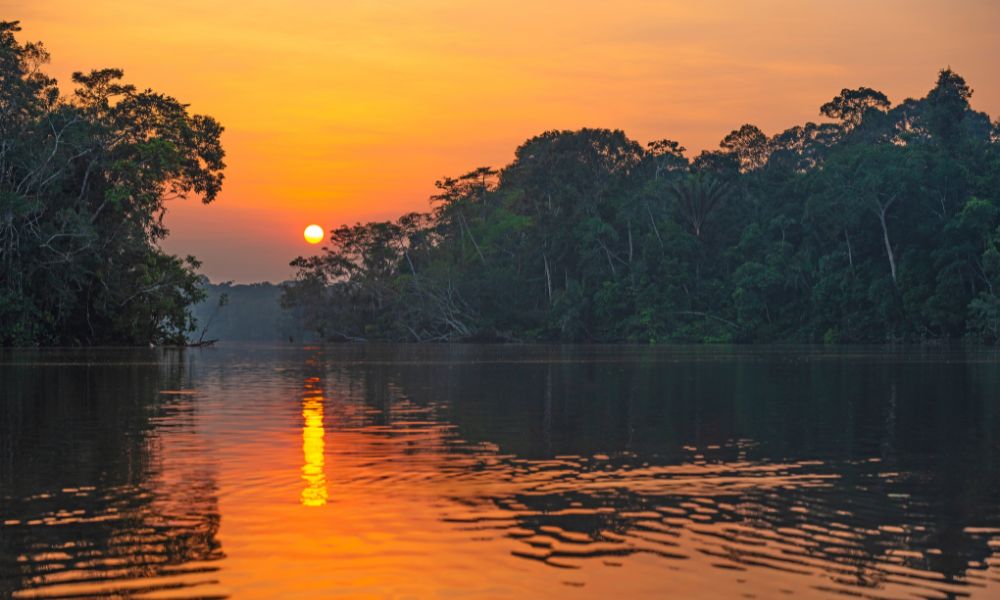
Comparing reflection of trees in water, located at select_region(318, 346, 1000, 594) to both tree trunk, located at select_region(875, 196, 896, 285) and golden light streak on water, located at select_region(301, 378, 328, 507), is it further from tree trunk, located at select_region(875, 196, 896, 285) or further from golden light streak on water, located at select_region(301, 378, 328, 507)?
tree trunk, located at select_region(875, 196, 896, 285)

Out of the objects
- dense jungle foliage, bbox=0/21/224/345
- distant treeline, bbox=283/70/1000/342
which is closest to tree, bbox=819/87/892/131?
distant treeline, bbox=283/70/1000/342

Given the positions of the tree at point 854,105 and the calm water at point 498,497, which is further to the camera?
the tree at point 854,105

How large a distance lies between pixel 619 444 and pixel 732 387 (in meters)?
19.3

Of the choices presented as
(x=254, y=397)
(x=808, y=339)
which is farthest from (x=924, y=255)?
(x=254, y=397)

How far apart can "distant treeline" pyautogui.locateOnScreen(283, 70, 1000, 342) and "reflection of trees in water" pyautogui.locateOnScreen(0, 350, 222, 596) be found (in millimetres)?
88400

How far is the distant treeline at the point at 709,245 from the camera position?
114m

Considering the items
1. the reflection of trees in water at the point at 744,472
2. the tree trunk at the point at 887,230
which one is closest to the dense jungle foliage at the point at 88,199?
the reflection of trees in water at the point at 744,472

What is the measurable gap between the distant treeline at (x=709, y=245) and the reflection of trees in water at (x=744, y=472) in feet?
250

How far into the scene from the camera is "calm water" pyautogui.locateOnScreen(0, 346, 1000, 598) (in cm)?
1159

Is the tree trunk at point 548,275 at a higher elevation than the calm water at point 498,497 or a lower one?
higher

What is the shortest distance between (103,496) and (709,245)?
127047 mm

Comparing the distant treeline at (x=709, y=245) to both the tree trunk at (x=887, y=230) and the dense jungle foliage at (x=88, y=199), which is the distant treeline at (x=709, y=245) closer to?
the tree trunk at (x=887, y=230)

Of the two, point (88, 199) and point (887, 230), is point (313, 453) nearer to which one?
point (88, 199)

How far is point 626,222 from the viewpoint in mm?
138875
